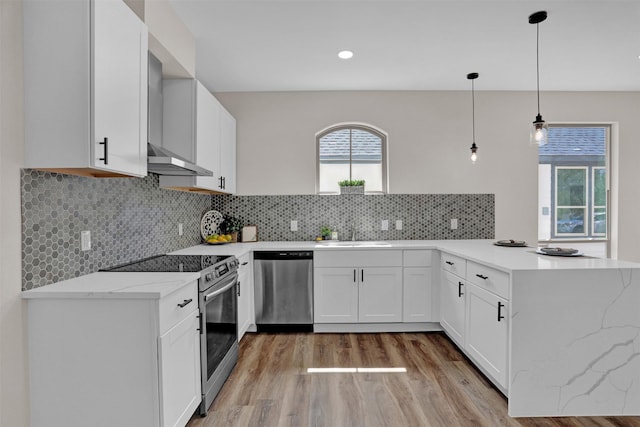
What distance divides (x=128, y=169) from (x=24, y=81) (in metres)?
0.55

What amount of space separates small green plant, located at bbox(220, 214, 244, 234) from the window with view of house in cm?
350

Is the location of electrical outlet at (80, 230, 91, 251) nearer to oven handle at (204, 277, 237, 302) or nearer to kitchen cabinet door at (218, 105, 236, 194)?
oven handle at (204, 277, 237, 302)

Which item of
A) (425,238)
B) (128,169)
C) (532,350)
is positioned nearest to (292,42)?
(128,169)

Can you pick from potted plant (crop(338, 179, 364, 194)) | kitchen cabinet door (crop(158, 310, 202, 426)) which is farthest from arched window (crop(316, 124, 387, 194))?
kitchen cabinet door (crop(158, 310, 202, 426))

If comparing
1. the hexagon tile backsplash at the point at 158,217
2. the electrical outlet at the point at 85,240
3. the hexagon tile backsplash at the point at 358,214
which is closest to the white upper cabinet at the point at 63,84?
the hexagon tile backsplash at the point at 158,217

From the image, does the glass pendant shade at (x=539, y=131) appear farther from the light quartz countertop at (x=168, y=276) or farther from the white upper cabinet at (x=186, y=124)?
the white upper cabinet at (x=186, y=124)

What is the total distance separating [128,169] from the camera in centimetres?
185

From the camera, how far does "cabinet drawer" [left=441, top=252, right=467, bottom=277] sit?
114 inches

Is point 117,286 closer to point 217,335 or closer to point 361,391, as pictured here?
point 217,335

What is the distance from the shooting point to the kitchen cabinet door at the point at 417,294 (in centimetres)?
351

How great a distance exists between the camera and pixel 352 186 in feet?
13.4

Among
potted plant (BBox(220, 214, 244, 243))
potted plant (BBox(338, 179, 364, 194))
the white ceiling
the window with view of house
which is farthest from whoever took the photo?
the window with view of house

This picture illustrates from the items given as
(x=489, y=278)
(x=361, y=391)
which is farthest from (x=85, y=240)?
(x=489, y=278)

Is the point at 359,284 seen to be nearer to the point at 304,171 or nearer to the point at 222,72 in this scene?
the point at 304,171
